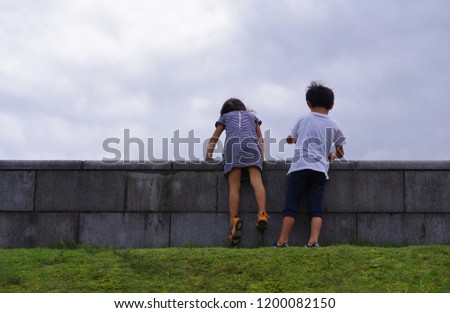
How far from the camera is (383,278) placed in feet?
18.7

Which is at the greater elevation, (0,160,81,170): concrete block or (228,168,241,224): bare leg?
(0,160,81,170): concrete block

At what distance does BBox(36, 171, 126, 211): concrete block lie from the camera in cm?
841

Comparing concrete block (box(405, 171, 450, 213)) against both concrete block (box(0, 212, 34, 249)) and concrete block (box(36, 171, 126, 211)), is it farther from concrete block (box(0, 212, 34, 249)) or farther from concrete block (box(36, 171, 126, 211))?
concrete block (box(0, 212, 34, 249))

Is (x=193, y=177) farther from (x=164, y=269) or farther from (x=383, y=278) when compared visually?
(x=383, y=278)

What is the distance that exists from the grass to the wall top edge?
1.74 m

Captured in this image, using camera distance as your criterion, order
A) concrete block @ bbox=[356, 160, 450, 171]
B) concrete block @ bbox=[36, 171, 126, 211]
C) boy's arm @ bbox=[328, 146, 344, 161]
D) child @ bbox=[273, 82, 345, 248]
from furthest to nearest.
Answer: concrete block @ bbox=[36, 171, 126, 211], concrete block @ bbox=[356, 160, 450, 171], boy's arm @ bbox=[328, 146, 344, 161], child @ bbox=[273, 82, 345, 248]

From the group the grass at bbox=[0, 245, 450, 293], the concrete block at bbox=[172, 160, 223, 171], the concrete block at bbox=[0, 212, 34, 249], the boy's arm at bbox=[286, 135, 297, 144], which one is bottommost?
the grass at bbox=[0, 245, 450, 293]

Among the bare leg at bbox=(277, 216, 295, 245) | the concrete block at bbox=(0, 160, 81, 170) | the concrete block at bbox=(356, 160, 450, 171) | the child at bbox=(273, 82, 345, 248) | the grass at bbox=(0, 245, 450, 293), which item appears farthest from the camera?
the concrete block at bbox=(0, 160, 81, 170)

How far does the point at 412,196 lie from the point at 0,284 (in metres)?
4.51

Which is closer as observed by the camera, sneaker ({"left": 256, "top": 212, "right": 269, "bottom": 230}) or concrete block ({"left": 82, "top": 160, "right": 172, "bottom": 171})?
sneaker ({"left": 256, "top": 212, "right": 269, "bottom": 230})

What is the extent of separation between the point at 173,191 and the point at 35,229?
5.43 feet

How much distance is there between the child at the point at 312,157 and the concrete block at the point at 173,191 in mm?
1085

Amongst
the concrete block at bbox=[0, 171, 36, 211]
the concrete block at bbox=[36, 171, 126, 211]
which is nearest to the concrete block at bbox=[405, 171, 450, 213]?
the concrete block at bbox=[36, 171, 126, 211]
